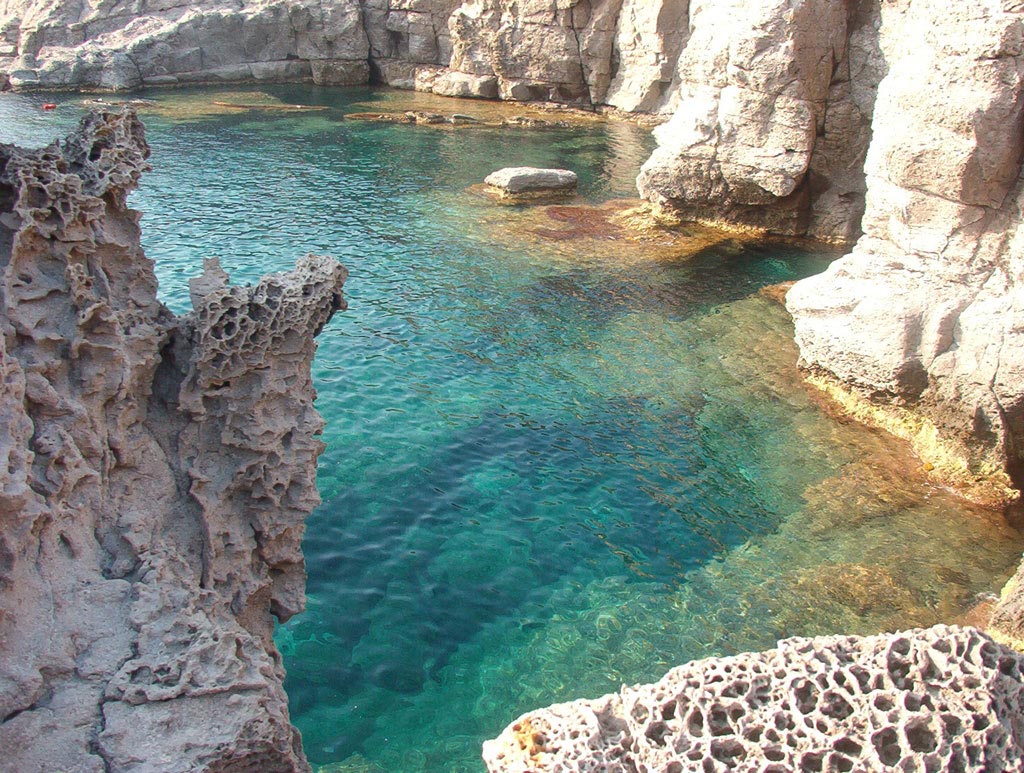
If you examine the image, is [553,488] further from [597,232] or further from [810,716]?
[597,232]

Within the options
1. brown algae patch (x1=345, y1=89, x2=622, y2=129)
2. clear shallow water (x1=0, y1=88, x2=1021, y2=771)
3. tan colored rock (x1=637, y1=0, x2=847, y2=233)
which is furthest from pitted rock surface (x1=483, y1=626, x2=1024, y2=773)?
brown algae patch (x1=345, y1=89, x2=622, y2=129)

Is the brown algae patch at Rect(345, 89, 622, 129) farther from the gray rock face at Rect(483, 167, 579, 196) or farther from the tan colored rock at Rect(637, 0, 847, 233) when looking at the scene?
the tan colored rock at Rect(637, 0, 847, 233)

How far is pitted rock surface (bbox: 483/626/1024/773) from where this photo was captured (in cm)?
575

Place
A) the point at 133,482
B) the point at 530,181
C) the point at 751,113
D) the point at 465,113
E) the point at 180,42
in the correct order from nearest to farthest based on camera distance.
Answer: the point at 133,482, the point at 751,113, the point at 530,181, the point at 465,113, the point at 180,42

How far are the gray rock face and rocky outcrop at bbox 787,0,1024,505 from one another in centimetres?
1421

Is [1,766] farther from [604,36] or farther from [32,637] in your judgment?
[604,36]

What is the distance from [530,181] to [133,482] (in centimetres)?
2269

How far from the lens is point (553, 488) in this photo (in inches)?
566

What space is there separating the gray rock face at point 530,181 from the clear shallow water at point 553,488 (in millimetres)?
3141

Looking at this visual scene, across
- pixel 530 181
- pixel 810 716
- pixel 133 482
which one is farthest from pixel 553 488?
pixel 530 181

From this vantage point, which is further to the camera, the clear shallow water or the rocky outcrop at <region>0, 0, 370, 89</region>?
the rocky outcrop at <region>0, 0, 370, 89</region>

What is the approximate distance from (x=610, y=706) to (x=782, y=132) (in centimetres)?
2023

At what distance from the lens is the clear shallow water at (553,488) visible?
424 inches

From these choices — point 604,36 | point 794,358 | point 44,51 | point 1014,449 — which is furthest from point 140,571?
point 44,51
